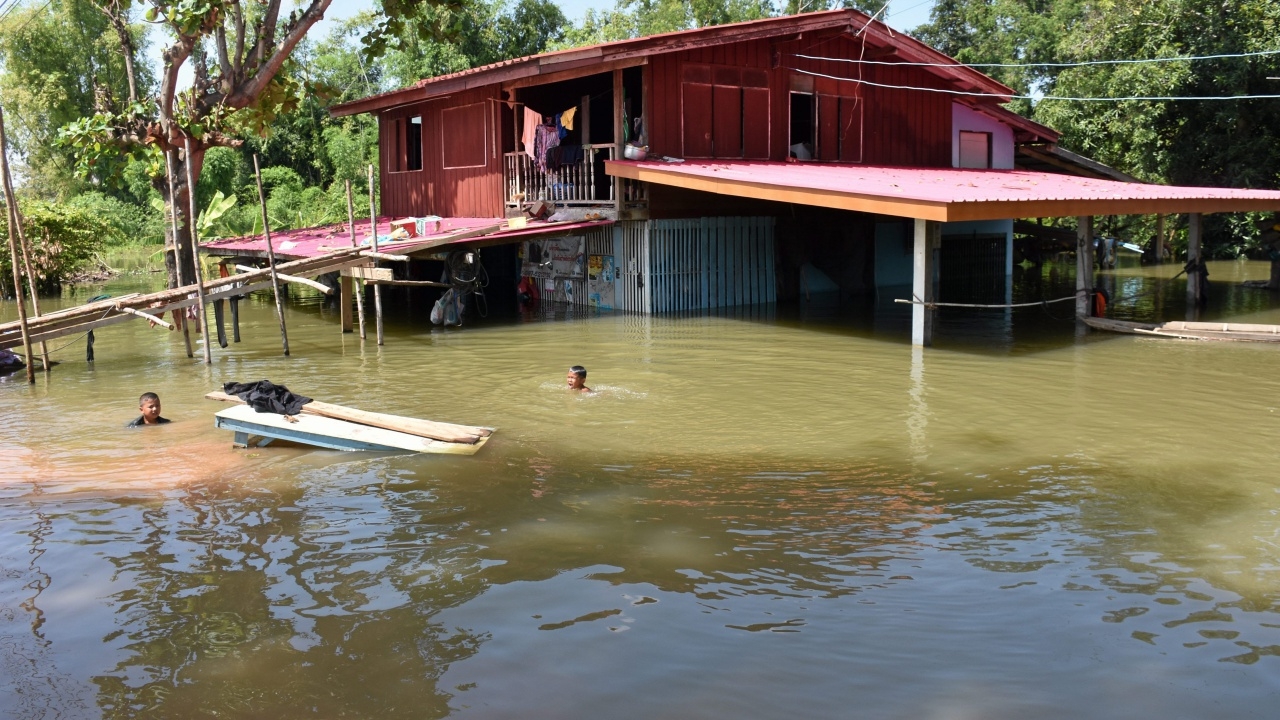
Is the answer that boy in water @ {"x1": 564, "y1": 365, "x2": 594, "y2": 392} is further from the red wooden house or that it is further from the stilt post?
the stilt post

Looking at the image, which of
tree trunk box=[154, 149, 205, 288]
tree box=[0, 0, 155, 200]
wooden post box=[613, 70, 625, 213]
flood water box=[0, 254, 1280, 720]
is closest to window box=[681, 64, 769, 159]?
wooden post box=[613, 70, 625, 213]

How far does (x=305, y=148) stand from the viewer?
146 ft

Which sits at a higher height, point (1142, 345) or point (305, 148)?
point (305, 148)

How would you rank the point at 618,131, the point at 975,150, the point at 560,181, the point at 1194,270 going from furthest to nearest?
the point at 975,150 < the point at 1194,270 < the point at 560,181 < the point at 618,131

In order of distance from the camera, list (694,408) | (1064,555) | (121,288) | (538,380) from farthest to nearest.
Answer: (121,288), (538,380), (694,408), (1064,555)

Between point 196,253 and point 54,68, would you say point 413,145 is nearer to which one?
point 196,253

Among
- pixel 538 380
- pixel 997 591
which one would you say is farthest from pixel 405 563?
pixel 538 380

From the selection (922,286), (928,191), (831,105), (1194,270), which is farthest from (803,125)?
(1194,270)

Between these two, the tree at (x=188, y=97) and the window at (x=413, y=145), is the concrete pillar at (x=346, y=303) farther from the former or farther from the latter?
the window at (x=413, y=145)

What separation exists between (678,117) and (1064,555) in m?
14.4

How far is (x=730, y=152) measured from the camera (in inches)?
830

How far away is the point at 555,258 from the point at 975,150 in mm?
11577

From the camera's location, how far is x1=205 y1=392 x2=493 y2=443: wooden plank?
Answer: 32.9 feet

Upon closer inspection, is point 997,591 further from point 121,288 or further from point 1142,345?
point 121,288
